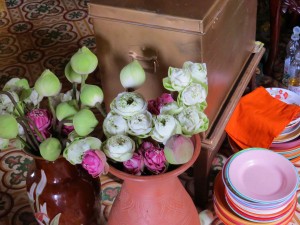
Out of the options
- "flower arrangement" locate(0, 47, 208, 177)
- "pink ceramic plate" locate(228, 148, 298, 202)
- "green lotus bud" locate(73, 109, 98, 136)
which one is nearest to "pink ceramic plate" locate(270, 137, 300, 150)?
"pink ceramic plate" locate(228, 148, 298, 202)

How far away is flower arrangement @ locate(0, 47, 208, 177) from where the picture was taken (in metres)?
0.62

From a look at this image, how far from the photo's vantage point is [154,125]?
0.64m

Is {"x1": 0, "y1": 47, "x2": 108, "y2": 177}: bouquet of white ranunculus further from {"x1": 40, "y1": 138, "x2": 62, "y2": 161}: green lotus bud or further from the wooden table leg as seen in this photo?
the wooden table leg

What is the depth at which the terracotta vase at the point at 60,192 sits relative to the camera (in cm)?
79

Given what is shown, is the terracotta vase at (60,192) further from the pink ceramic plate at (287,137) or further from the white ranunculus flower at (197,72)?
the pink ceramic plate at (287,137)

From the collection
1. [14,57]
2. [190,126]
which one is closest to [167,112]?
[190,126]

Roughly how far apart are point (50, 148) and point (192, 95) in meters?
0.23

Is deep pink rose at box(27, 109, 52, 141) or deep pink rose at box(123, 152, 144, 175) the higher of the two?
deep pink rose at box(27, 109, 52, 141)

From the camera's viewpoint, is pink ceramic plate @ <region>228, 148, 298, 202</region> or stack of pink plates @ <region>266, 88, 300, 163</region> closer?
pink ceramic plate @ <region>228, 148, 298, 202</region>

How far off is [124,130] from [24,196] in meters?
0.60

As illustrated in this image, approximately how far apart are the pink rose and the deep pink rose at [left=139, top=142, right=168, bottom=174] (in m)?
0.08

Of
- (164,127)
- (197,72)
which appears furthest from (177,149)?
(197,72)


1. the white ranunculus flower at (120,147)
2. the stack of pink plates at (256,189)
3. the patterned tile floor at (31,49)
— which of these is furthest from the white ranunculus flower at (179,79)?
the patterned tile floor at (31,49)

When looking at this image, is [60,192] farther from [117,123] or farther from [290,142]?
[290,142]
